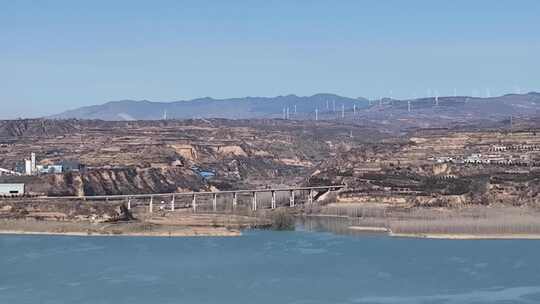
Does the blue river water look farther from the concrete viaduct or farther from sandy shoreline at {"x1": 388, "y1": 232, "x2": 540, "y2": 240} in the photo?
the concrete viaduct

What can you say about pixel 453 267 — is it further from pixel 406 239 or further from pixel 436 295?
pixel 406 239

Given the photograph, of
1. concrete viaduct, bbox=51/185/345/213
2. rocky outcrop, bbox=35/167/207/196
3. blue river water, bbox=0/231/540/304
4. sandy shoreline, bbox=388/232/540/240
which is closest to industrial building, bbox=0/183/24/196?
rocky outcrop, bbox=35/167/207/196

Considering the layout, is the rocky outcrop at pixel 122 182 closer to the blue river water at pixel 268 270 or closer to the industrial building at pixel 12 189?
the industrial building at pixel 12 189

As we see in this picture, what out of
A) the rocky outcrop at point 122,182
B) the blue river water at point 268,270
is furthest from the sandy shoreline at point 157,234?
the rocky outcrop at point 122,182

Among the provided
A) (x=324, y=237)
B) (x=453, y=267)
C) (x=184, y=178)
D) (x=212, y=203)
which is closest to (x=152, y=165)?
(x=184, y=178)

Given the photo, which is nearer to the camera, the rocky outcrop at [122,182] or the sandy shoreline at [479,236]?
the sandy shoreline at [479,236]
